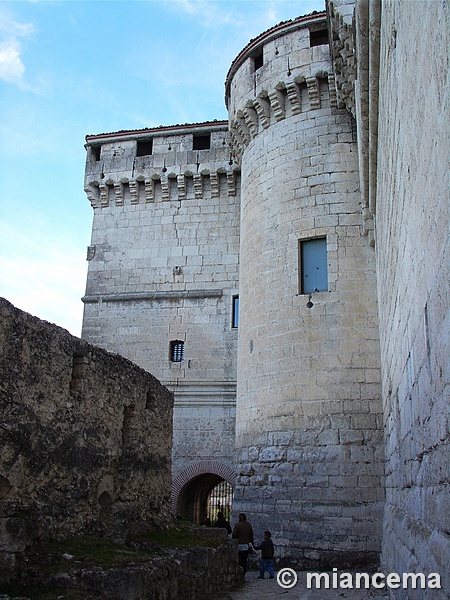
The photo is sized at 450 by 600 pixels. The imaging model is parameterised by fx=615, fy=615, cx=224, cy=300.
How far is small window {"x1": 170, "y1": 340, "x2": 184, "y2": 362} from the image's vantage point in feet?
53.1

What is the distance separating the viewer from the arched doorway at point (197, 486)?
15.0 meters

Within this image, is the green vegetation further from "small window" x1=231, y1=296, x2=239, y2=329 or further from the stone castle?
"small window" x1=231, y1=296, x2=239, y2=329

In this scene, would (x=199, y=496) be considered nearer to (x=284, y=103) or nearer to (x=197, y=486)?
(x=197, y=486)

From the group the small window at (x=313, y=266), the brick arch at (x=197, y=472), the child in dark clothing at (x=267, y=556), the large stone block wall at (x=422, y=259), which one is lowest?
the child in dark clothing at (x=267, y=556)

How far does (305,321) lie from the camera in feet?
36.7

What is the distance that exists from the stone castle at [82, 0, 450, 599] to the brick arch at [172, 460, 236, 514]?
0.03m

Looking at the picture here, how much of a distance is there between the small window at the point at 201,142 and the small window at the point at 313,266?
702 centimetres

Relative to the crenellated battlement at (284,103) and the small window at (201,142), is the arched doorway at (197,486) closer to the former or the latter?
the crenellated battlement at (284,103)

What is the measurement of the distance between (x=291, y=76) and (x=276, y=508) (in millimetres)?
8516

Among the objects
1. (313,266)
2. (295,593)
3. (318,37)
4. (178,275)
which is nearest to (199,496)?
(178,275)

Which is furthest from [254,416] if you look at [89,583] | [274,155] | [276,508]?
[89,583]

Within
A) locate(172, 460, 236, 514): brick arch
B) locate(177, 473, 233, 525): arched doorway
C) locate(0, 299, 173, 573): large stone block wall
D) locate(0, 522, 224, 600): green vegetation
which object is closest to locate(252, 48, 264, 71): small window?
locate(0, 299, 173, 573): large stone block wall

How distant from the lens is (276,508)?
34.9 feet

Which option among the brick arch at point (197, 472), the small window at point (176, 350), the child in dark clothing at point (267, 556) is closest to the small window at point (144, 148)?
the small window at point (176, 350)
